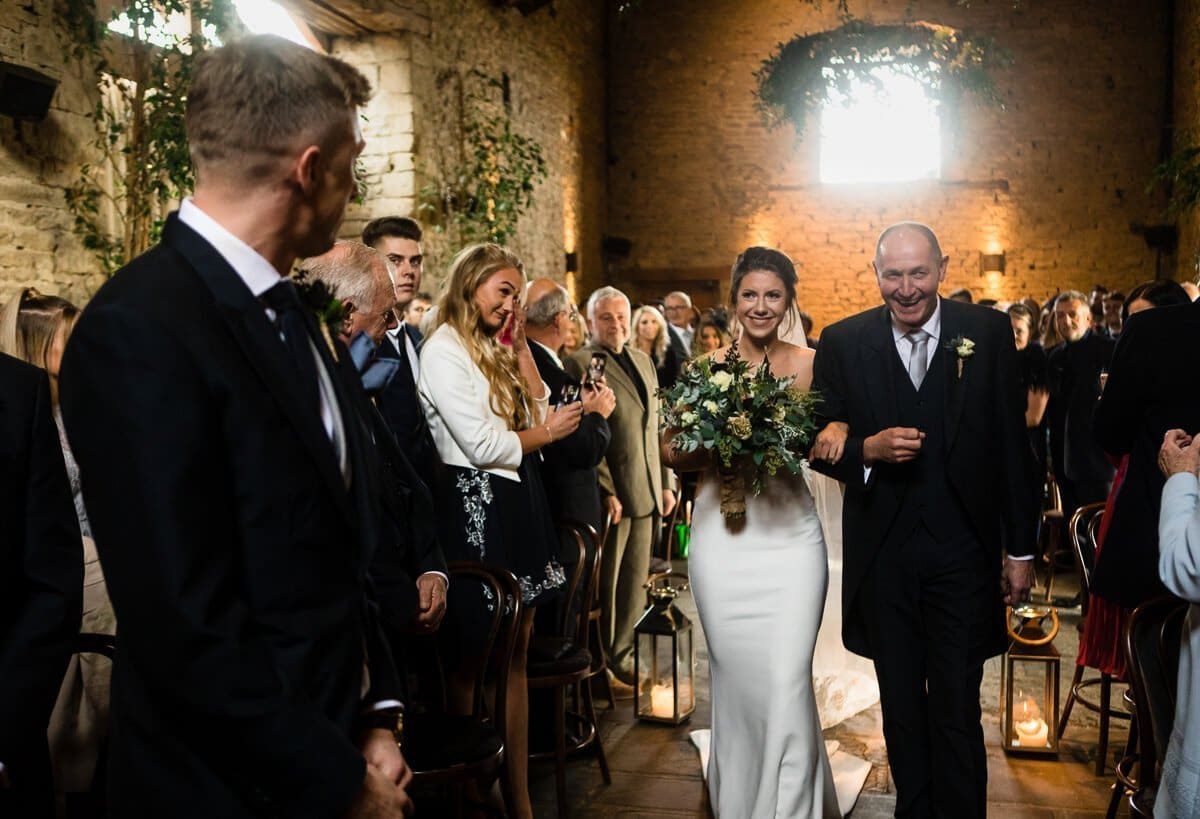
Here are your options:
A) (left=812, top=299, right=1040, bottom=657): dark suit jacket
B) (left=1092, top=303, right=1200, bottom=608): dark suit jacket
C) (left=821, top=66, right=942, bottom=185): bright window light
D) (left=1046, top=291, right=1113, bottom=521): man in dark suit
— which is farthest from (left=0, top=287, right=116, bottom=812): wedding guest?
(left=821, top=66, right=942, bottom=185): bright window light

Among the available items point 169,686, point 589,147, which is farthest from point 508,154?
point 169,686

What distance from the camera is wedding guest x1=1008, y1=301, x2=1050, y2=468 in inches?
275

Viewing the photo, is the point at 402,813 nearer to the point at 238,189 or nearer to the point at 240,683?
the point at 240,683

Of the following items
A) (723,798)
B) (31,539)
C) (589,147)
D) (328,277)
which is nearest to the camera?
(31,539)

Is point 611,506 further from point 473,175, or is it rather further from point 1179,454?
point 473,175

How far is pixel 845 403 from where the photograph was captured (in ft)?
11.0

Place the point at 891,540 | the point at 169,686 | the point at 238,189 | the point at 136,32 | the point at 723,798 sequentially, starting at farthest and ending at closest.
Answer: the point at 136,32
the point at 723,798
the point at 891,540
the point at 238,189
the point at 169,686

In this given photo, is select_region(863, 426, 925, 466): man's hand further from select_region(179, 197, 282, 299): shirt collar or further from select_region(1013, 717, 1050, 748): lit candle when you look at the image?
select_region(179, 197, 282, 299): shirt collar

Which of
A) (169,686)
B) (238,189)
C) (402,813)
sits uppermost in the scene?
(238,189)

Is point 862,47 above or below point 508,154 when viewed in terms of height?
above

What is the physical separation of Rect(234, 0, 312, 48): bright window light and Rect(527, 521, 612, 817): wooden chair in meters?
4.39

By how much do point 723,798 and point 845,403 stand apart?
4.37ft

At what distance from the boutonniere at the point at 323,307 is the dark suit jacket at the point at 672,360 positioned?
5.76 meters

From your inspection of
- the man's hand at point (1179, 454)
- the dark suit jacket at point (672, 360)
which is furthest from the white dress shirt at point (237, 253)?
the dark suit jacket at point (672, 360)
